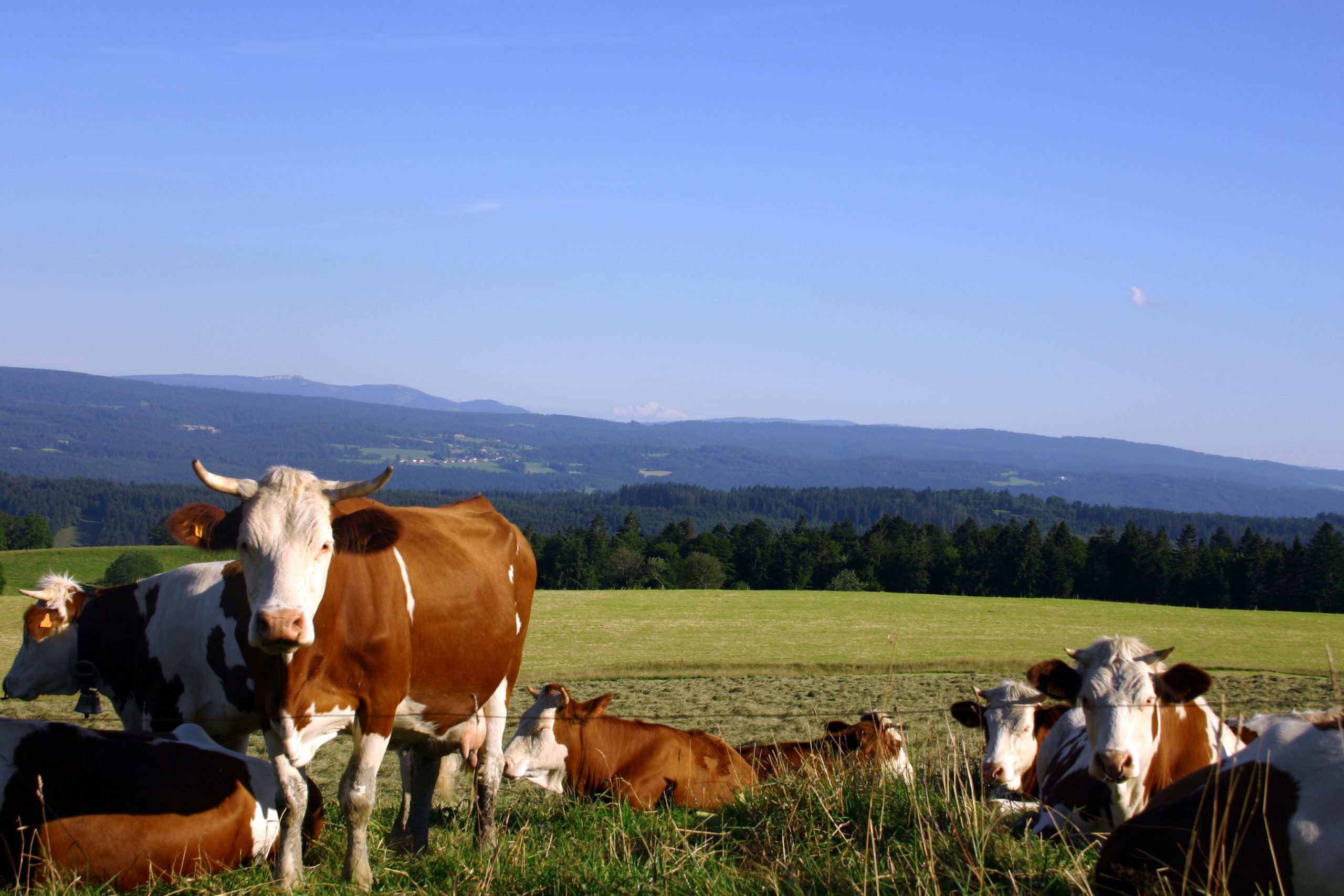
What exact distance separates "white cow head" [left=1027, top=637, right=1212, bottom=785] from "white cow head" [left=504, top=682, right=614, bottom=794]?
12.2ft

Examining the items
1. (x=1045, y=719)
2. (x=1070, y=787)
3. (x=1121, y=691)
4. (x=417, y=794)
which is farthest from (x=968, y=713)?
(x=417, y=794)

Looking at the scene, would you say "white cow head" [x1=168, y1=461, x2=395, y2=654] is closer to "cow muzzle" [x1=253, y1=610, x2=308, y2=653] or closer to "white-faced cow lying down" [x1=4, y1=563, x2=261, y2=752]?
"cow muzzle" [x1=253, y1=610, x2=308, y2=653]

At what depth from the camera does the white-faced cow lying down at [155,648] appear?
6.89 m

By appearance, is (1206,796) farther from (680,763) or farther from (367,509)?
(680,763)

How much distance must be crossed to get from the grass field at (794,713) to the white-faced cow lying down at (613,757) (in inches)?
19.8

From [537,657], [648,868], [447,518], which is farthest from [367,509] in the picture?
[537,657]

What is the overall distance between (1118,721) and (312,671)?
4.16 m

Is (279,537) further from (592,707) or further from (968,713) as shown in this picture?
(968,713)

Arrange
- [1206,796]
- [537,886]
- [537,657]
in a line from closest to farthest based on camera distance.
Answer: [1206,796] → [537,886] → [537,657]

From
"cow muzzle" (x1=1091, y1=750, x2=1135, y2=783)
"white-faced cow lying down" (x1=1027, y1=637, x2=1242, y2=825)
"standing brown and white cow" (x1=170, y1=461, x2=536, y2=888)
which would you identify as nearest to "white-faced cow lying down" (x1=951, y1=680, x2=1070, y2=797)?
"white-faced cow lying down" (x1=1027, y1=637, x2=1242, y2=825)

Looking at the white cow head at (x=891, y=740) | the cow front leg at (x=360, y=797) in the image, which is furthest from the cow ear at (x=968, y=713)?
the cow front leg at (x=360, y=797)

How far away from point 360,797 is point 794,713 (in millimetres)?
11632

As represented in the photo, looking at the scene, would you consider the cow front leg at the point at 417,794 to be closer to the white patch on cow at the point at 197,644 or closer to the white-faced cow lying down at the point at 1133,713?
the white patch on cow at the point at 197,644

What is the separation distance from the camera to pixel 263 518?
14.5 ft
